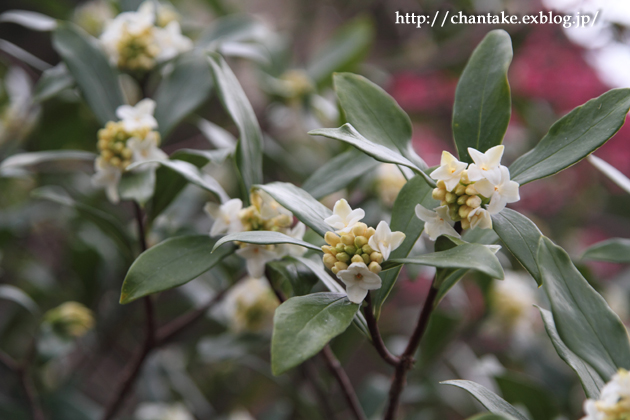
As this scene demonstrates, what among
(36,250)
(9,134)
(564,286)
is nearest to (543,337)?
(564,286)

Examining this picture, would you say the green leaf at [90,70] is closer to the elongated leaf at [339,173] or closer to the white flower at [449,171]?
the elongated leaf at [339,173]

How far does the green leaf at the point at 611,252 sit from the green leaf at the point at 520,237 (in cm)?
20

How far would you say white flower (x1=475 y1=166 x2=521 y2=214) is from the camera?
1.51ft

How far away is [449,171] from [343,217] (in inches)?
4.6

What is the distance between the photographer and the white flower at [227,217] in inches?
23.2

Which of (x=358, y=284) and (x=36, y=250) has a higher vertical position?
(x=358, y=284)

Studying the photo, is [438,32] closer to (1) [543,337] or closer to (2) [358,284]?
(1) [543,337]

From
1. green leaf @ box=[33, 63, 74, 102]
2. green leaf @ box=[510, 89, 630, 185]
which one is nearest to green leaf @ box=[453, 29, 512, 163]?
green leaf @ box=[510, 89, 630, 185]

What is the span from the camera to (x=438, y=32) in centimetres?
212

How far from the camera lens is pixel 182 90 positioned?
0.86 meters

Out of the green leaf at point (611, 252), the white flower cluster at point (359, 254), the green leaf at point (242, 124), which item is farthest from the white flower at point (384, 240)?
the green leaf at point (611, 252)

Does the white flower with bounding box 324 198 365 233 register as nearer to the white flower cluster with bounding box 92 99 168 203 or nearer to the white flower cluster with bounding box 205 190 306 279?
the white flower cluster with bounding box 205 190 306 279

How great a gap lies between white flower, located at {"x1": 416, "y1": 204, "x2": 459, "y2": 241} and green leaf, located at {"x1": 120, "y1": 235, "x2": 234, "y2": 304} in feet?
0.78

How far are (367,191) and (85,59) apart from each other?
0.61 metres
